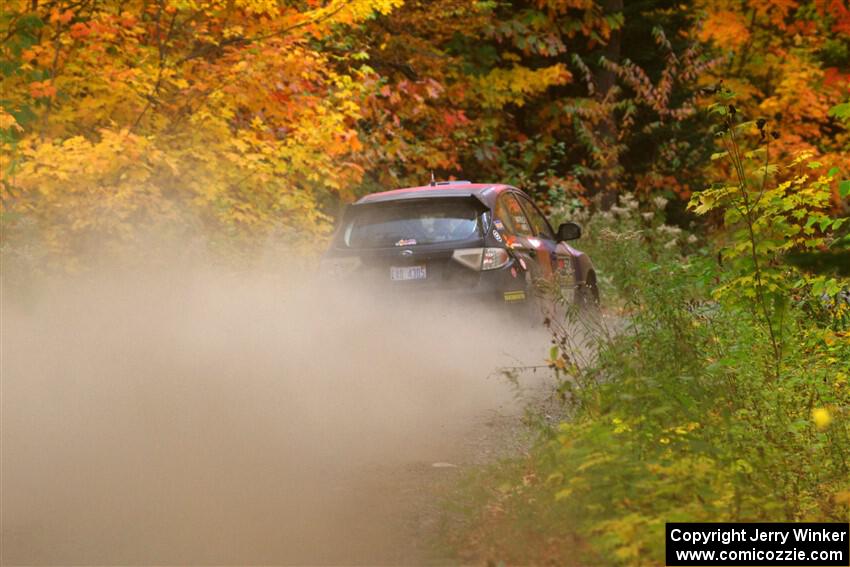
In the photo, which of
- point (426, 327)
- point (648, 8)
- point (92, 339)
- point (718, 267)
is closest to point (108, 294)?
point (92, 339)

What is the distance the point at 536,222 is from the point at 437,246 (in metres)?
2.29

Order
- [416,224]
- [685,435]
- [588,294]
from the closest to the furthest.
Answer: [685,435], [416,224], [588,294]

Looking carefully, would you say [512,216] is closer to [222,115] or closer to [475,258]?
[475,258]

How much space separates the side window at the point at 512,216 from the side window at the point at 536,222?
0.27 meters

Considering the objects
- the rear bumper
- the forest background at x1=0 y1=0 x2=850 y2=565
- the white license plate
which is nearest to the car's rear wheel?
the forest background at x1=0 y1=0 x2=850 y2=565

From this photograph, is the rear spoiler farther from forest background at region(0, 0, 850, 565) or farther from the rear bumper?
forest background at region(0, 0, 850, 565)

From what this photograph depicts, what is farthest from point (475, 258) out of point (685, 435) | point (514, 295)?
point (685, 435)

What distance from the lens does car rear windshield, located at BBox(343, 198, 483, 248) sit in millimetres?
11641

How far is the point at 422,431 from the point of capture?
941cm

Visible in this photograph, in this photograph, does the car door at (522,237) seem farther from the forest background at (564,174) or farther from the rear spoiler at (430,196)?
the forest background at (564,174)

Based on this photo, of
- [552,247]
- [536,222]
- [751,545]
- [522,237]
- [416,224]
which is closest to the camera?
[751,545]

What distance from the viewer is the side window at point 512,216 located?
12.0m

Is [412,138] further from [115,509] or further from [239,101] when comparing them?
[115,509]

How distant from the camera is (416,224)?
11719 mm
